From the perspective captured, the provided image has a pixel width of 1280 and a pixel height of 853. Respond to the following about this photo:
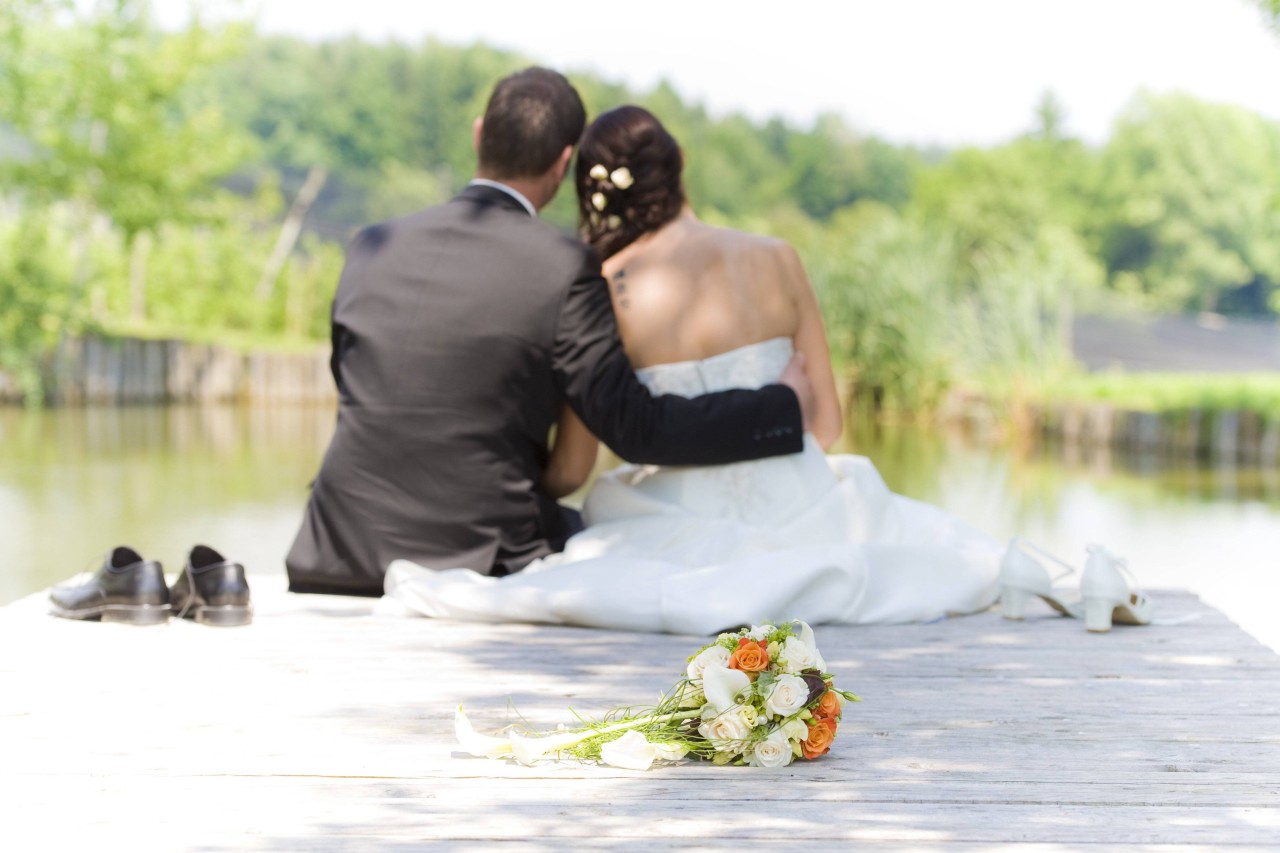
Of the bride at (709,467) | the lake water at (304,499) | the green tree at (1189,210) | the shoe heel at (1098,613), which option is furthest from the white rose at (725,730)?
the green tree at (1189,210)

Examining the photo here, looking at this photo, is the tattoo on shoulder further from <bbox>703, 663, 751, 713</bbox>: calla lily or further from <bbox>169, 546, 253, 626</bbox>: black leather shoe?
<bbox>703, 663, 751, 713</bbox>: calla lily

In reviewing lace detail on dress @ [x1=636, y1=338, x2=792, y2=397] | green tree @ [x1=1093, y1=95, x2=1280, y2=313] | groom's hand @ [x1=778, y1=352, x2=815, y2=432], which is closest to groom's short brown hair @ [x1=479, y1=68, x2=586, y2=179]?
lace detail on dress @ [x1=636, y1=338, x2=792, y2=397]

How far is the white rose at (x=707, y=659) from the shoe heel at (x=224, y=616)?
124 centimetres

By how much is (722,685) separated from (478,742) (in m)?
0.32

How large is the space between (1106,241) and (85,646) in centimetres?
5788

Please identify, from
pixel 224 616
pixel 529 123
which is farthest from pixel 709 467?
pixel 224 616

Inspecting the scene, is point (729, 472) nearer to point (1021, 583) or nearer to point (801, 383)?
point (801, 383)

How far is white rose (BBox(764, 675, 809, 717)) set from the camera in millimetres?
1835

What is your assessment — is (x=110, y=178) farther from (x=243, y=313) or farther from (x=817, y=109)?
(x=817, y=109)

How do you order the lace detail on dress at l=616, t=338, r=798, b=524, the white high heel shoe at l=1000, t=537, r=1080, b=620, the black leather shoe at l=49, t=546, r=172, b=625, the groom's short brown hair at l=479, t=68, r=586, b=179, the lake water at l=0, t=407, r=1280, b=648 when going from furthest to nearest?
the lake water at l=0, t=407, r=1280, b=648 → the lace detail on dress at l=616, t=338, r=798, b=524 → the groom's short brown hair at l=479, t=68, r=586, b=179 → the white high heel shoe at l=1000, t=537, r=1080, b=620 → the black leather shoe at l=49, t=546, r=172, b=625

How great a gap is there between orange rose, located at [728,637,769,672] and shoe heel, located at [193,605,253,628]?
1312 mm

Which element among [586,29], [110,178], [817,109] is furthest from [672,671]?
[586,29]

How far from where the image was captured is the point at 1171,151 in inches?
2288

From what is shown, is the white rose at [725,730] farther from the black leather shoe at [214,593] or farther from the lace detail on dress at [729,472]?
the lace detail on dress at [729,472]
